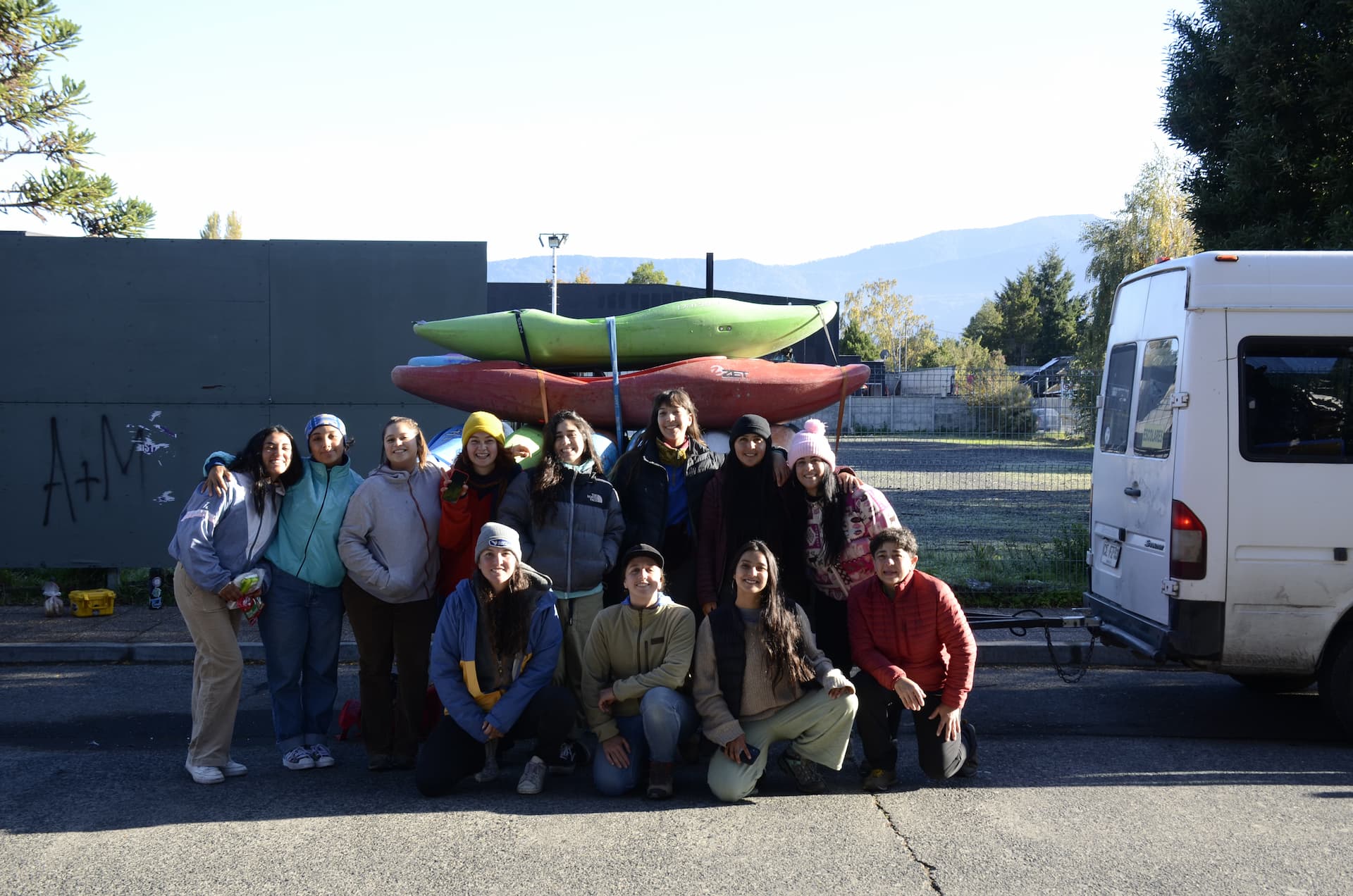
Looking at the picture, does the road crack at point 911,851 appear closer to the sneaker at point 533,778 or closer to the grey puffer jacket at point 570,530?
the sneaker at point 533,778

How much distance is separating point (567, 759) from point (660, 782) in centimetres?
60

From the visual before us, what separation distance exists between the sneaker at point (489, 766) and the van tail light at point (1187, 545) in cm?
373

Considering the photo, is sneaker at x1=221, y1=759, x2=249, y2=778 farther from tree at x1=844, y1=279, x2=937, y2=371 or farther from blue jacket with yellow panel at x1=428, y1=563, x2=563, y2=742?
tree at x1=844, y1=279, x2=937, y2=371

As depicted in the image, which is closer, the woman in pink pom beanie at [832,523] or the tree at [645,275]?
the woman in pink pom beanie at [832,523]

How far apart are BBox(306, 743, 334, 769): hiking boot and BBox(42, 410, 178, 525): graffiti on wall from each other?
5.28 meters

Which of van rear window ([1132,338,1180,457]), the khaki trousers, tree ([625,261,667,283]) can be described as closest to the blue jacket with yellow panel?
the khaki trousers

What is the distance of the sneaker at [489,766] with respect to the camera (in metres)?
5.51

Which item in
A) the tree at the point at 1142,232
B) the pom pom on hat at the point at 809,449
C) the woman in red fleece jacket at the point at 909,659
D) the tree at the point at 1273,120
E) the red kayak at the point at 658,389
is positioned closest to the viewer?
the woman in red fleece jacket at the point at 909,659

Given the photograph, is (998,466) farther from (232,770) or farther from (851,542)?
(232,770)

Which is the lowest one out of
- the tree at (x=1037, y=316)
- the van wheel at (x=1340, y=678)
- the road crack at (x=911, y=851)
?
the road crack at (x=911, y=851)

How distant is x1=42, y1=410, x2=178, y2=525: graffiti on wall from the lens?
10141mm

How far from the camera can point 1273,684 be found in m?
7.22

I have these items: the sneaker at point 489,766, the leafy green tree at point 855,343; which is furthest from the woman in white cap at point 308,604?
the leafy green tree at point 855,343

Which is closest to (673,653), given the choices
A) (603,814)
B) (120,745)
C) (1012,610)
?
(603,814)
